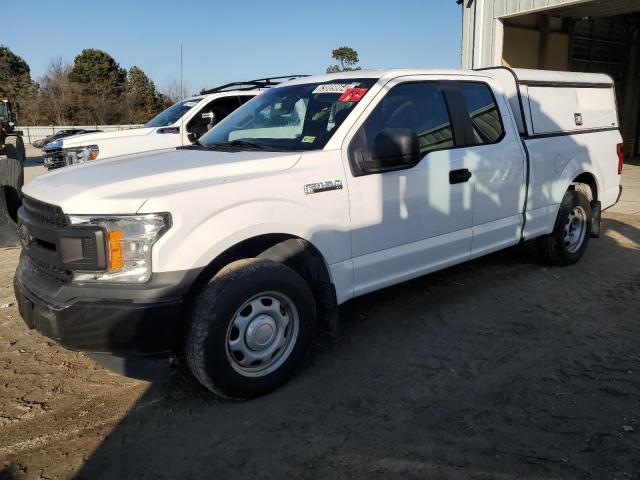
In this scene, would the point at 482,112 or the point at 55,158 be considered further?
the point at 55,158

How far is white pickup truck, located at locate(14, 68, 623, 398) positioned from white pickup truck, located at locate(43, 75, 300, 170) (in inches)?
158

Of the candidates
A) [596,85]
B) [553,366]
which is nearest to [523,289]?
[553,366]

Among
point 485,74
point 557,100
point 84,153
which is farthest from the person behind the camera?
point 84,153

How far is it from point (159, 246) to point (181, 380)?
3.66 feet

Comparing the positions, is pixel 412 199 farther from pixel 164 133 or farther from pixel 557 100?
pixel 164 133

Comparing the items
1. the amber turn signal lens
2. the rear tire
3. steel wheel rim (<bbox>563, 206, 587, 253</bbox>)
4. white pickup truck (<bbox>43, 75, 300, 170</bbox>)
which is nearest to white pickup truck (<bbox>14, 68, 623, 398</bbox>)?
the amber turn signal lens

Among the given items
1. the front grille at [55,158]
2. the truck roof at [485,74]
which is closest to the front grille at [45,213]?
the truck roof at [485,74]

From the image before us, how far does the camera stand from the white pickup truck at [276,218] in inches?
106

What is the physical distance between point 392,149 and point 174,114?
21.8 ft

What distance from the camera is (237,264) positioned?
298 cm

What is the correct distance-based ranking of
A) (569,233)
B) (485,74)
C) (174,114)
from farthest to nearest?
(174,114) < (569,233) < (485,74)

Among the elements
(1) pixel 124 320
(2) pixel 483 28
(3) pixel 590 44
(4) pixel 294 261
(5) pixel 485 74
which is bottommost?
(1) pixel 124 320

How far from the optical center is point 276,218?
3035 millimetres

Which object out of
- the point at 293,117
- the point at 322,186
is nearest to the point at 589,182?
the point at 293,117
